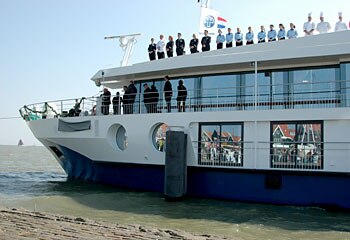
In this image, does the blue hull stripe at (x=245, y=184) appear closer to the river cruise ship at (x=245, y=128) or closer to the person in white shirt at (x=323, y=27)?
the river cruise ship at (x=245, y=128)

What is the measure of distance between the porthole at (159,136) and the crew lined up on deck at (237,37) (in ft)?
11.2

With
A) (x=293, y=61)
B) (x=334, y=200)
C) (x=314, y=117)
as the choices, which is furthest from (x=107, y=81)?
(x=334, y=200)

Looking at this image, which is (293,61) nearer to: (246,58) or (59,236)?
(246,58)

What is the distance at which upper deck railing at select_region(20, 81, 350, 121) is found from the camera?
40.8 ft

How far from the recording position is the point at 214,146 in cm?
1283

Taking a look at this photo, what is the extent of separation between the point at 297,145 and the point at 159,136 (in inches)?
177

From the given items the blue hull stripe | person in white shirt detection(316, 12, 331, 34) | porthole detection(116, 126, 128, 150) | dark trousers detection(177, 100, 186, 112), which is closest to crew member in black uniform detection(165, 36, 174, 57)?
dark trousers detection(177, 100, 186, 112)

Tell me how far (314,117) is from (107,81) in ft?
29.5

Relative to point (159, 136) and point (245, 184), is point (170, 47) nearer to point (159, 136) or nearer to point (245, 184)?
point (159, 136)

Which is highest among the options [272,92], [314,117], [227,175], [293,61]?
[293,61]

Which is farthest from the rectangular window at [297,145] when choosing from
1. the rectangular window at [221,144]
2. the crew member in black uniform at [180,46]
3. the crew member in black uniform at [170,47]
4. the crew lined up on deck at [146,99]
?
the crew member in black uniform at [170,47]

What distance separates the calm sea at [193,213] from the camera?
8883 mm

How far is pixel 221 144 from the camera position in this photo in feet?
42.0

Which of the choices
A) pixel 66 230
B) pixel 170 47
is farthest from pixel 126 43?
pixel 66 230
